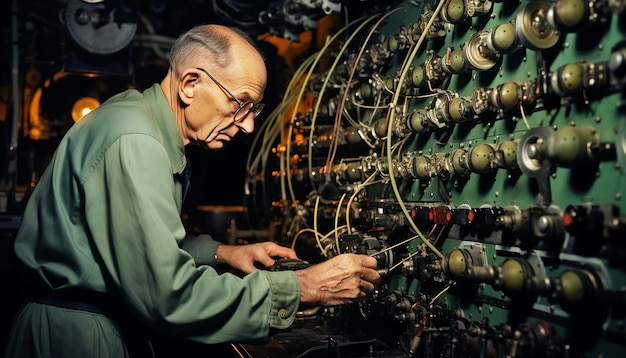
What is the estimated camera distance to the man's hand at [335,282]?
6.30ft

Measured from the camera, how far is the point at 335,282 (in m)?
1.95

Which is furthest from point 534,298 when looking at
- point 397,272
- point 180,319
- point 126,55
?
point 126,55

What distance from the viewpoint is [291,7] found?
332 centimetres

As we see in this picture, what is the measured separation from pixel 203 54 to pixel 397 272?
1121 mm

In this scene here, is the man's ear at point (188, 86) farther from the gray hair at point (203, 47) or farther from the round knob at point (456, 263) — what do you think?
the round knob at point (456, 263)

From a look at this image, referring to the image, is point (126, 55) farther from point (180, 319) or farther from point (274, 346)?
point (180, 319)

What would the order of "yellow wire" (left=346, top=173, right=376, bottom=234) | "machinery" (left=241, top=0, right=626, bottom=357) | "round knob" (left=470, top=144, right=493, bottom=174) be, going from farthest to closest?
"yellow wire" (left=346, top=173, right=376, bottom=234) < "round knob" (left=470, top=144, right=493, bottom=174) < "machinery" (left=241, top=0, right=626, bottom=357)

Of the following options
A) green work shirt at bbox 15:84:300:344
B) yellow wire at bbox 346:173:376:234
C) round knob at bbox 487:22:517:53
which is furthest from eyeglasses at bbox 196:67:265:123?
round knob at bbox 487:22:517:53

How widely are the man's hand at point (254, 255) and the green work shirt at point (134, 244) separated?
657mm

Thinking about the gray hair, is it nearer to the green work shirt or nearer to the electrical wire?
the green work shirt

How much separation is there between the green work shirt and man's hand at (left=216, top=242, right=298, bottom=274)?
25.9 inches

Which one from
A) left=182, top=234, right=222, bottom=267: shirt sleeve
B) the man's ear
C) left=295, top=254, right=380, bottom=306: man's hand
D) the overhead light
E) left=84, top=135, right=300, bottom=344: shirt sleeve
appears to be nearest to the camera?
left=84, top=135, right=300, bottom=344: shirt sleeve

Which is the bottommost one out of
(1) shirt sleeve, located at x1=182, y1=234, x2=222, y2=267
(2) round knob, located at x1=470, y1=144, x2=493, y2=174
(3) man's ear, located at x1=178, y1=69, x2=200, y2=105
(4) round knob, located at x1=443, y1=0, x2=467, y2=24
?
(1) shirt sleeve, located at x1=182, y1=234, x2=222, y2=267

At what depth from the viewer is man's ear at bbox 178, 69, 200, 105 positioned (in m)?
2.04
